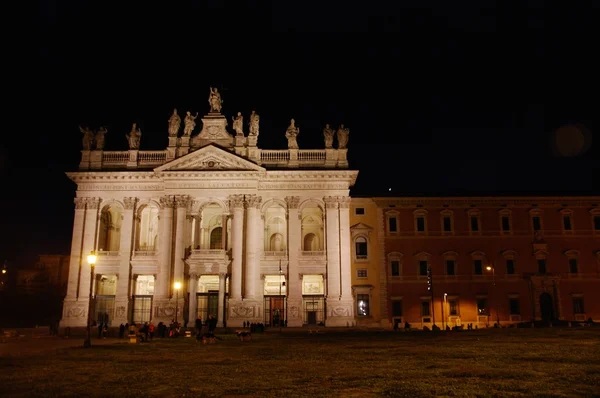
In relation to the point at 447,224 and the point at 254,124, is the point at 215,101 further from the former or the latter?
the point at 447,224

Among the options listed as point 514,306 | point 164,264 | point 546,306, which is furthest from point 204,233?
point 546,306

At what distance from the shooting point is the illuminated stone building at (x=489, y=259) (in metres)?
53.5

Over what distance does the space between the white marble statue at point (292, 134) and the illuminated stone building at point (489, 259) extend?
33.5ft

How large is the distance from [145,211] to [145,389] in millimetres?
42387

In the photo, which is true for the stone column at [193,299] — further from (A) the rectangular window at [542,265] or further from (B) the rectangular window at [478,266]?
(A) the rectangular window at [542,265]

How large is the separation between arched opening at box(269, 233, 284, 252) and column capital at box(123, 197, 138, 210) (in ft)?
44.9

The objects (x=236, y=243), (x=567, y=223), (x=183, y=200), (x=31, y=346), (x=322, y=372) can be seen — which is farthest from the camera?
A: (x=567, y=223)

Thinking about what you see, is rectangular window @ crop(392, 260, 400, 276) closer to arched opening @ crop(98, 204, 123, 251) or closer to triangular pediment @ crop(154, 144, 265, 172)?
triangular pediment @ crop(154, 144, 265, 172)

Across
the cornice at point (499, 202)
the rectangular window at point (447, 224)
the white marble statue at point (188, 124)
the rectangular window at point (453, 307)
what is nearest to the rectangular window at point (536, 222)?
the cornice at point (499, 202)

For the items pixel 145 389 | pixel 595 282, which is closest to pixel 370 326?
pixel 595 282

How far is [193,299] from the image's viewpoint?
4844 centimetres

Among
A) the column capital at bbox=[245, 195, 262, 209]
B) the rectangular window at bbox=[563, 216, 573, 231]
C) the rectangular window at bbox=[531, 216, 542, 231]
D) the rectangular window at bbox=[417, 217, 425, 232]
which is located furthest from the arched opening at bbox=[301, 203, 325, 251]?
the rectangular window at bbox=[563, 216, 573, 231]

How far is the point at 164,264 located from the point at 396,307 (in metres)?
22.3

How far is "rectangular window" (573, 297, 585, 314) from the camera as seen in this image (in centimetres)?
5344
